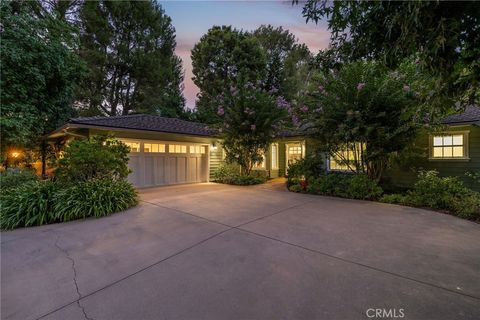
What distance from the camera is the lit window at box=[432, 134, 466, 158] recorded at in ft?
24.6

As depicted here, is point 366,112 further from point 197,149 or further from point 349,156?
point 197,149

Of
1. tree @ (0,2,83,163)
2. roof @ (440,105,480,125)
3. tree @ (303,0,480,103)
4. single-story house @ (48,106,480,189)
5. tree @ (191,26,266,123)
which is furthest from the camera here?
tree @ (191,26,266,123)

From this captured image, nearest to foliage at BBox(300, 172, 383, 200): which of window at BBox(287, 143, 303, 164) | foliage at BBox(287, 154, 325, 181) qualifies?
foliage at BBox(287, 154, 325, 181)

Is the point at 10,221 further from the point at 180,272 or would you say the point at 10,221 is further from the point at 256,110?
the point at 256,110

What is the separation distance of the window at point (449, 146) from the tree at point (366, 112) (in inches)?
87.0

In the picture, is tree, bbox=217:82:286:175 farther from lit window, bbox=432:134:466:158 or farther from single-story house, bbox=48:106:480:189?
lit window, bbox=432:134:466:158

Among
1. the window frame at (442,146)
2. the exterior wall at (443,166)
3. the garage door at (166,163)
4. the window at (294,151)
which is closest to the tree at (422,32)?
the exterior wall at (443,166)

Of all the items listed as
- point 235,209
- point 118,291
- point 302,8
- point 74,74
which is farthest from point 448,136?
point 74,74

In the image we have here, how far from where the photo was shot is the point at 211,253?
3.21 m

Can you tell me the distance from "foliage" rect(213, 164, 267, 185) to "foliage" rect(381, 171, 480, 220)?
16.6ft

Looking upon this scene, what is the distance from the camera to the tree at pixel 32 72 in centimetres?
759

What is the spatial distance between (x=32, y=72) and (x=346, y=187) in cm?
1160

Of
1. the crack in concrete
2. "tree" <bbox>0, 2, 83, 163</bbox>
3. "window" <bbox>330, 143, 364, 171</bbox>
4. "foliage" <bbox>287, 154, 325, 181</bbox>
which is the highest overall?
"tree" <bbox>0, 2, 83, 163</bbox>

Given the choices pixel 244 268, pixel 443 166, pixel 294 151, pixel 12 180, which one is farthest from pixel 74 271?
pixel 294 151
